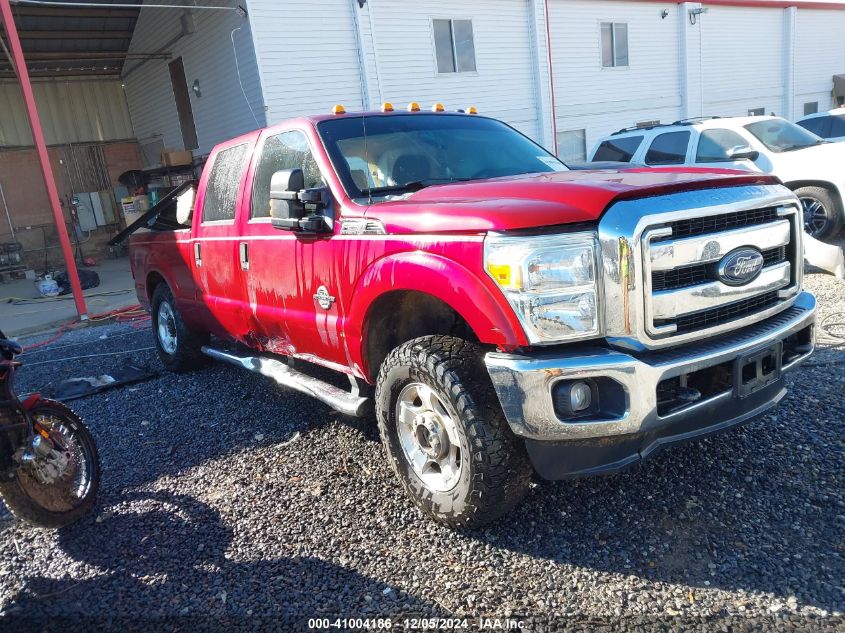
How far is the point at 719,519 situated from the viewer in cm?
293

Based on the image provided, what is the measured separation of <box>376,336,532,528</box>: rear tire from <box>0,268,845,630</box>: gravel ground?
21 cm

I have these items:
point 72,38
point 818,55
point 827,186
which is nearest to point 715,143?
point 827,186

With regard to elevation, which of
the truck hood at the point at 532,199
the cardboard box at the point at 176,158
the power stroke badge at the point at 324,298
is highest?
the cardboard box at the point at 176,158

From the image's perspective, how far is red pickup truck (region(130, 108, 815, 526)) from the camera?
98.9 inches

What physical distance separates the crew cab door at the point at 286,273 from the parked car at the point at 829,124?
11.0 meters

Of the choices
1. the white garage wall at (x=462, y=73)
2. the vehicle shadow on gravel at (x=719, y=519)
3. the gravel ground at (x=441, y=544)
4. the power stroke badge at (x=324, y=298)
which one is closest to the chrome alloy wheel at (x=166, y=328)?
the gravel ground at (x=441, y=544)

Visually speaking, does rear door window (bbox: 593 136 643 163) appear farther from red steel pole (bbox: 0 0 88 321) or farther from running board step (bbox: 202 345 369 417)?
red steel pole (bbox: 0 0 88 321)

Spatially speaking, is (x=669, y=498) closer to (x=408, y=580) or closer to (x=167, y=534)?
(x=408, y=580)

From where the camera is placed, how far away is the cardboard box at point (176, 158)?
15.9 metres

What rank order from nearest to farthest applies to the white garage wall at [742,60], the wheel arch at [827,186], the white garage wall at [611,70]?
the wheel arch at [827,186] < the white garage wall at [611,70] < the white garage wall at [742,60]

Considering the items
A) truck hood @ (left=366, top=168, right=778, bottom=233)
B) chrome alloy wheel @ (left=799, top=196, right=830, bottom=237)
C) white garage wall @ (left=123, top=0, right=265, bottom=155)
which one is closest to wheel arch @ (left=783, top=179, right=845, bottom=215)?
chrome alloy wheel @ (left=799, top=196, right=830, bottom=237)

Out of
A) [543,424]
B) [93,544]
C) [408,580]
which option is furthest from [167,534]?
[543,424]

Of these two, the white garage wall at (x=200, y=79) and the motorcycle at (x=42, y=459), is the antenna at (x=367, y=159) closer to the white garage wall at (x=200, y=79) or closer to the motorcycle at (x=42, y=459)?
the motorcycle at (x=42, y=459)

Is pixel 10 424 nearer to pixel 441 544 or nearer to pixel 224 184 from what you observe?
pixel 441 544
